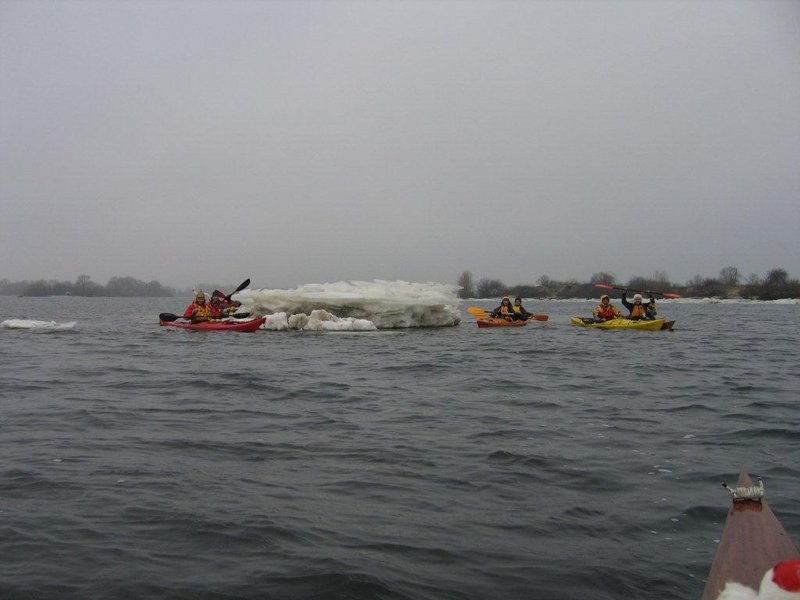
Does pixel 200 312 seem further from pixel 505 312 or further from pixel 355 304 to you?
pixel 505 312

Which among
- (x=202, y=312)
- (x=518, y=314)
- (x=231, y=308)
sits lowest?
(x=518, y=314)

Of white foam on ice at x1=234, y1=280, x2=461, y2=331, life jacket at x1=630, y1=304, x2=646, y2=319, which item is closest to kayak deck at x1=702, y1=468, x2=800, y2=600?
white foam on ice at x1=234, y1=280, x2=461, y2=331

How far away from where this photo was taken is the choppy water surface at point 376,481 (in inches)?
128

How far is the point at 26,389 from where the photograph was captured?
902 cm

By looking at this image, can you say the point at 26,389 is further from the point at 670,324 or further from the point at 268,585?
the point at 670,324

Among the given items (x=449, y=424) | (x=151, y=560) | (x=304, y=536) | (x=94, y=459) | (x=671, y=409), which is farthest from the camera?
(x=671, y=409)

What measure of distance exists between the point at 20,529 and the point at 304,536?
66.7 inches

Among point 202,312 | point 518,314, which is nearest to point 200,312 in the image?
point 202,312

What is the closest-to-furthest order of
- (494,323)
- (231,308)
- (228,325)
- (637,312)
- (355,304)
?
(228,325)
(355,304)
(231,308)
(637,312)
(494,323)

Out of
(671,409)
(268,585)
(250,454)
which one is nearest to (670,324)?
(671,409)

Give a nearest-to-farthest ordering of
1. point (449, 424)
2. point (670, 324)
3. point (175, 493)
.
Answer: point (175, 493) < point (449, 424) < point (670, 324)

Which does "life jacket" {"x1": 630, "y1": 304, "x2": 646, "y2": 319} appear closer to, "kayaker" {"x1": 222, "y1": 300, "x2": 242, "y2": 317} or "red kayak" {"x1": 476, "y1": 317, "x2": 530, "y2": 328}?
"red kayak" {"x1": 476, "y1": 317, "x2": 530, "y2": 328}

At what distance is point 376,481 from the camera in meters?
4.77

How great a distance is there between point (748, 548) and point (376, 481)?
257cm
